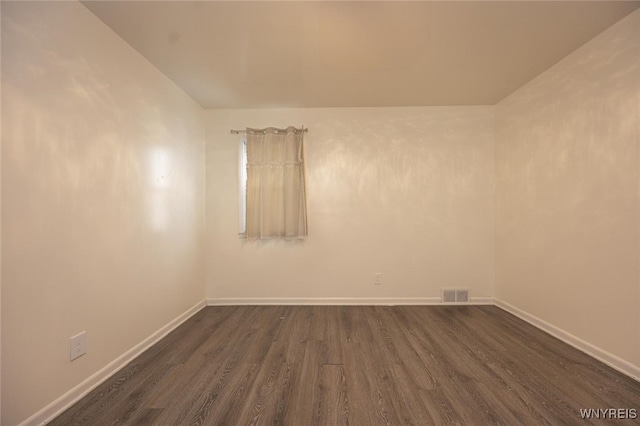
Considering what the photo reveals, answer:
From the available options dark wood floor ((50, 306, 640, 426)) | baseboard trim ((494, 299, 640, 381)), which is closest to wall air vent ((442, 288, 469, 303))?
baseboard trim ((494, 299, 640, 381))

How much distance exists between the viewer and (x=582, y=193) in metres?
2.15

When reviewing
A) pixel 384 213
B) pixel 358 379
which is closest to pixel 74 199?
pixel 358 379

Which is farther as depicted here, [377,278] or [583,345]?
[377,278]

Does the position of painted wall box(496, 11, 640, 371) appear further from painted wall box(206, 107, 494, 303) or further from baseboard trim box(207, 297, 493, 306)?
baseboard trim box(207, 297, 493, 306)

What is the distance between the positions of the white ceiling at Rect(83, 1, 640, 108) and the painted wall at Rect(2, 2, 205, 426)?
1.15ft

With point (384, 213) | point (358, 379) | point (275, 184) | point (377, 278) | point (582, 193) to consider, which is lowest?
point (358, 379)

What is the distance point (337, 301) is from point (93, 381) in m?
2.26

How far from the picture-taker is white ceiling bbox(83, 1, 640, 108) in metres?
1.72

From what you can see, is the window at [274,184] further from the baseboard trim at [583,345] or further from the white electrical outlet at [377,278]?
the baseboard trim at [583,345]

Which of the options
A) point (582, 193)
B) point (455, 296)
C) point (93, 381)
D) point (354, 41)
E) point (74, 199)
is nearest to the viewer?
point (74, 199)

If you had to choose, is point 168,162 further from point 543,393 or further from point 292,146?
point 543,393

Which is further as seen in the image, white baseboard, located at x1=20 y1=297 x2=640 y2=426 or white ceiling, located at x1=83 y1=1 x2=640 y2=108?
white ceiling, located at x1=83 y1=1 x2=640 y2=108

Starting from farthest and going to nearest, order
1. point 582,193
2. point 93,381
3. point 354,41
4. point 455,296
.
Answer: point 455,296, point 582,193, point 354,41, point 93,381

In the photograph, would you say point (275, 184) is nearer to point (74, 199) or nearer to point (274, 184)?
point (274, 184)
